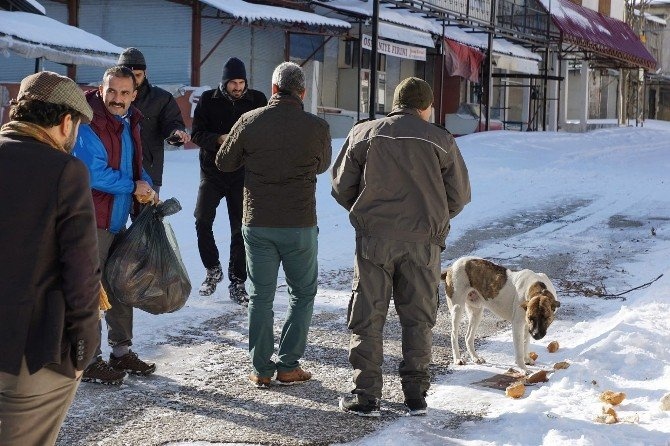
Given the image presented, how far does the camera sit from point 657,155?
79.3 ft

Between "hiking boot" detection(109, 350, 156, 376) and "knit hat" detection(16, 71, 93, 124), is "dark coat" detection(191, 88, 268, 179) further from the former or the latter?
"knit hat" detection(16, 71, 93, 124)

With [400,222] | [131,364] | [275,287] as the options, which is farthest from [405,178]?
[131,364]

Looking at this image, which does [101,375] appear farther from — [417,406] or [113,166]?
[417,406]

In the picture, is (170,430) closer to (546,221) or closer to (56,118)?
(56,118)

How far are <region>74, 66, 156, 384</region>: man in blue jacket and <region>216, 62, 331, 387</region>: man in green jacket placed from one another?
526mm

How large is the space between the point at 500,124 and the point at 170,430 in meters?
29.6

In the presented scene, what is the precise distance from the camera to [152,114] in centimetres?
712

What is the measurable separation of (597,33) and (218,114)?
107 feet

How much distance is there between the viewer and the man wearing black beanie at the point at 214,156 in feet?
25.2

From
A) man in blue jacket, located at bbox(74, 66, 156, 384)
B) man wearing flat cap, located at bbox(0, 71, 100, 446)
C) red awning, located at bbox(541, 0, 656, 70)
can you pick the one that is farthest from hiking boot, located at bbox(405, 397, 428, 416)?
red awning, located at bbox(541, 0, 656, 70)

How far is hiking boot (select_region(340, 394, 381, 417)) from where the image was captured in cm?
532

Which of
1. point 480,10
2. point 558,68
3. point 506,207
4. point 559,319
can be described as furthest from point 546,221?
point 558,68

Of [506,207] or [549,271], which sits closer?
[549,271]

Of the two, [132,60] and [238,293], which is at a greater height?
[132,60]
